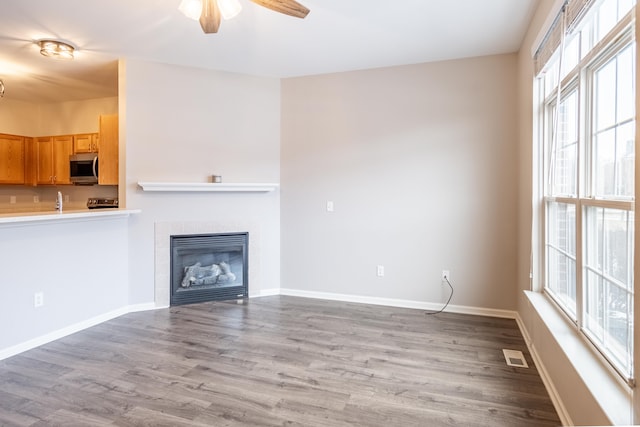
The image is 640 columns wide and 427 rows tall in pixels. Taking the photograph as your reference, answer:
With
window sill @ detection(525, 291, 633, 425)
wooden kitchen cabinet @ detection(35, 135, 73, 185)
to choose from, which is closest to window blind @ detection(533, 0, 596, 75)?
window sill @ detection(525, 291, 633, 425)

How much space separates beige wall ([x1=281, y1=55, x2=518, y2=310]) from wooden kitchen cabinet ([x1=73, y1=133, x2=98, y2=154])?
2.89 m

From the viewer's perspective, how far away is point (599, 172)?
1824 millimetres

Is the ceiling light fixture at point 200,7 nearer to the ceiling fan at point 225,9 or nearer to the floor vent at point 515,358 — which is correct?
the ceiling fan at point 225,9

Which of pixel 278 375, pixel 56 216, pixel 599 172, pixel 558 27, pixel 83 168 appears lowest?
pixel 278 375

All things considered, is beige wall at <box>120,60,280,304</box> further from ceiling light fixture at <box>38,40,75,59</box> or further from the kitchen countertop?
ceiling light fixture at <box>38,40,75,59</box>

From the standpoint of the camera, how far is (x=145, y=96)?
3.94 m

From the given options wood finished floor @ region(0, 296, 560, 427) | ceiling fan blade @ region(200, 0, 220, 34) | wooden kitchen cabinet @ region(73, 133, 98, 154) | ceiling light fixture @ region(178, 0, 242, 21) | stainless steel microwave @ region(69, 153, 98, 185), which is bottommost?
wood finished floor @ region(0, 296, 560, 427)

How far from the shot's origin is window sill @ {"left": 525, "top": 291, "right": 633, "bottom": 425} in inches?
53.1

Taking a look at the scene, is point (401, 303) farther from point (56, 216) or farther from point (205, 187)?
point (56, 216)

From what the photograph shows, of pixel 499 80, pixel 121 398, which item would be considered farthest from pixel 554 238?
pixel 121 398

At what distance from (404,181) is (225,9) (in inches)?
97.4

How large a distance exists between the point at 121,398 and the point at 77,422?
0.26m

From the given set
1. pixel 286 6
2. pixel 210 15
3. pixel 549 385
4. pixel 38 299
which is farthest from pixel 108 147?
pixel 549 385

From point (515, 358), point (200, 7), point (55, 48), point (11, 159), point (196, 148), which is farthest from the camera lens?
point (11, 159)
